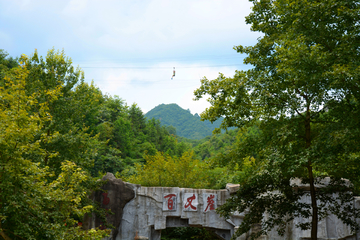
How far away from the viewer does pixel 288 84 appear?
19.5 ft

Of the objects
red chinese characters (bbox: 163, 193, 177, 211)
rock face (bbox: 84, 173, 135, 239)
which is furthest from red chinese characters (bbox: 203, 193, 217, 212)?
rock face (bbox: 84, 173, 135, 239)

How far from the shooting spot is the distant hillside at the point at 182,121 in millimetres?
75963

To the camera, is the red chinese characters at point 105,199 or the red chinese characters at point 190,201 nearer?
the red chinese characters at point 105,199

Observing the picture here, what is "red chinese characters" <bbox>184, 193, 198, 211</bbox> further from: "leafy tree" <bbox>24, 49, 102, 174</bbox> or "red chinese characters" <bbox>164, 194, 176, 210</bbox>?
"leafy tree" <bbox>24, 49, 102, 174</bbox>

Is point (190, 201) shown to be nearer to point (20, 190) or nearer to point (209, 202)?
point (209, 202)

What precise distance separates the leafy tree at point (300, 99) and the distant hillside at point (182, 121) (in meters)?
66.0

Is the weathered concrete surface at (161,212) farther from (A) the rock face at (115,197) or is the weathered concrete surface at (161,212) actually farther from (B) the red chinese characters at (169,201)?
(A) the rock face at (115,197)

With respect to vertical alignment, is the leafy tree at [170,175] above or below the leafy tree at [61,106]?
below

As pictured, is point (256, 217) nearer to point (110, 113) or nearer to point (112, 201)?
point (112, 201)

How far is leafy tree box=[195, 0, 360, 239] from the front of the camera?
523 cm

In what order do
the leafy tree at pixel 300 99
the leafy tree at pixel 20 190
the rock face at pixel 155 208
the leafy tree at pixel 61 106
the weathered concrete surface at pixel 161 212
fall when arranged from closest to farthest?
the leafy tree at pixel 20 190 → the leafy tree at pixel 300 99 → the leafy tree at pixel 61 106 → the rock face at pixel 155 208 → the weathered concrete surface at pixel 161 212

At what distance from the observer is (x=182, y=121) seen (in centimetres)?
8206

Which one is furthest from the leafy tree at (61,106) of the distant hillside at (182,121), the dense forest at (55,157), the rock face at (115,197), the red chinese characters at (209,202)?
the distant hillside at (182,121)

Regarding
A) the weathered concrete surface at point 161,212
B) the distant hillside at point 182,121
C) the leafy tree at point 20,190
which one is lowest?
the weathered concrete surface at point 161,212
